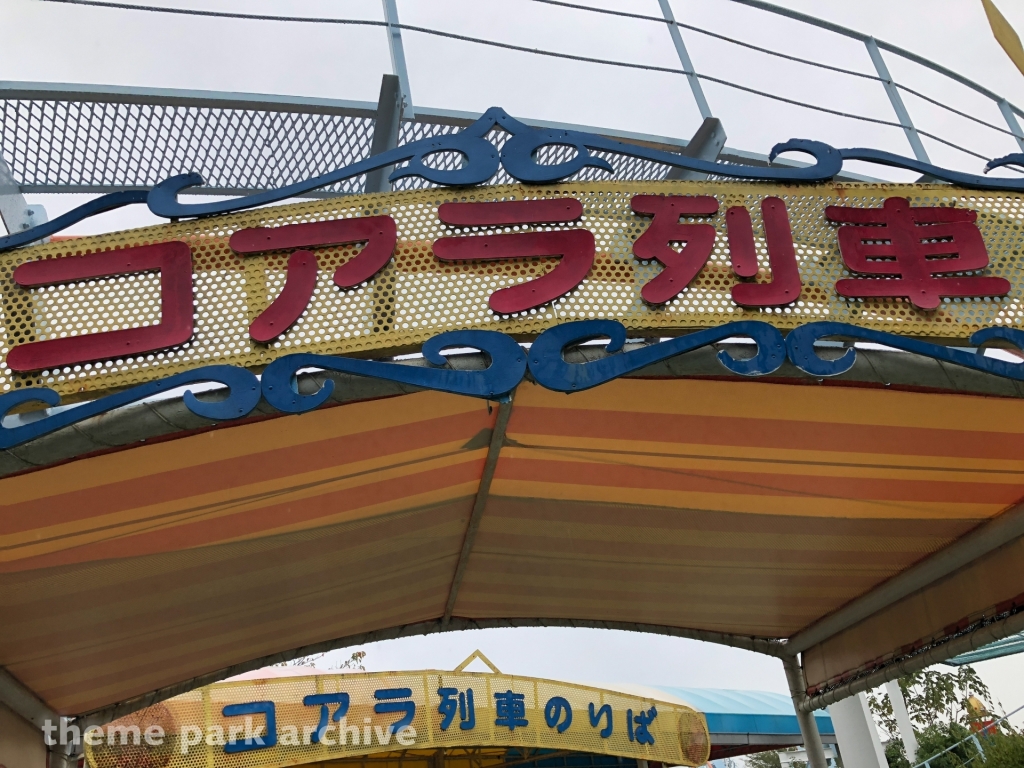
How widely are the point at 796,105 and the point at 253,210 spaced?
4392 mm

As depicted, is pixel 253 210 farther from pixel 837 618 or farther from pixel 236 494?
pixel 837 618

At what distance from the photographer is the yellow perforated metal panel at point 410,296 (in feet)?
10.2

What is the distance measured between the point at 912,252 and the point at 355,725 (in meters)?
7.95

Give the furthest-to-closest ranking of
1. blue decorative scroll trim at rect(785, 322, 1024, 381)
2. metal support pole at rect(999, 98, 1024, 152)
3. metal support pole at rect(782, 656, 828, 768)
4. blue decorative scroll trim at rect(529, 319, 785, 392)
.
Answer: metal support pole at rect(782, 656, 828, 768), metal support pole at rect(999, 98, 1024, 152), blue decorative scroll trim at rect(785, 322, 1024, 381), blue decorative scroll trim at rect(529, 319, 785, 392)

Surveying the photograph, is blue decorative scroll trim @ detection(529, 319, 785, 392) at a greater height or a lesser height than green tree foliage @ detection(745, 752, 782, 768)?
greater

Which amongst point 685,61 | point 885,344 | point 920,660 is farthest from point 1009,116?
point 885,344

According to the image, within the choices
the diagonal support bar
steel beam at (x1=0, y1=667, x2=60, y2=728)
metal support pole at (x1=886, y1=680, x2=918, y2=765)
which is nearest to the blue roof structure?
metal support pole at (x1=886, y1=680, x2=918, y2=765)

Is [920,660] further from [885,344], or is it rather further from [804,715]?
[885,344]

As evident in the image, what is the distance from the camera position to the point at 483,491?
433 cm

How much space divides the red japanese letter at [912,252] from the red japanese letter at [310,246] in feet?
6.02

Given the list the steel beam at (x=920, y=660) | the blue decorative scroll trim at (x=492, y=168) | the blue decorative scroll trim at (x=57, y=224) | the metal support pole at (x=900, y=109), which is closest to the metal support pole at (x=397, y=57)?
the blue decorative scroll trim at (x=492, y=168)

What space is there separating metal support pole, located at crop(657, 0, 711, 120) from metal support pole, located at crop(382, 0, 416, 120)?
1.78 metres

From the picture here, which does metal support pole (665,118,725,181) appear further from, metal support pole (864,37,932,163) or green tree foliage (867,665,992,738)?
green tree foliage (867,665,992,738)

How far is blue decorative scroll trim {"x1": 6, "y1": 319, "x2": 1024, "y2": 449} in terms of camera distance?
277 cm
